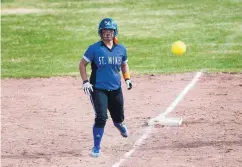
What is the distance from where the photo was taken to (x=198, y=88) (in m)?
16.9

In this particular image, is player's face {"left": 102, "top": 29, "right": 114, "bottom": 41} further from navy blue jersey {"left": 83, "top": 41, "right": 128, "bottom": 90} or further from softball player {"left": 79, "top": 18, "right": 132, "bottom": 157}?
navy blue jersey {"left": 83, "top": 41, "right": 128, "bottom": 90}

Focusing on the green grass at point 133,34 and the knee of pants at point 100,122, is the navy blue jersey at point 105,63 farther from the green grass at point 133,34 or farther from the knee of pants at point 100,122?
the green grass at point 133,34

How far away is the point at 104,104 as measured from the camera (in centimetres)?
1158

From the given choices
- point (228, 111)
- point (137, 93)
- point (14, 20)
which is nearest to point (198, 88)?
point (137, 93)

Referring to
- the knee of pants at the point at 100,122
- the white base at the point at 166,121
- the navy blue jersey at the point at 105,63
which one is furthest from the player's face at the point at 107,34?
the white base at the point at 166,121

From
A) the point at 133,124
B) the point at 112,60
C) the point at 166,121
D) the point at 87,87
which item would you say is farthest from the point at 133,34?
the point at 87,87

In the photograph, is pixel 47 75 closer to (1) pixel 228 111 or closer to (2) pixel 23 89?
(2) pixel 23 89

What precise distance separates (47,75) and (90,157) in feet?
27.3

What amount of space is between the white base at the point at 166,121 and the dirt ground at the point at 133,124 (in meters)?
0.12

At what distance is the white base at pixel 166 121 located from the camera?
44.0ft

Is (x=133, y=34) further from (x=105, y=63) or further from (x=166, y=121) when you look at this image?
(x=105, y=63)

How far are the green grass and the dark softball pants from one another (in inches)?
302

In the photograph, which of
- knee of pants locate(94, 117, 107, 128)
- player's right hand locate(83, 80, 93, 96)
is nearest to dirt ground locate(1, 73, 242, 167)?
knee of pants locate(94, 117, 107, 128)

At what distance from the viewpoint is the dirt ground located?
1138 centimetres
